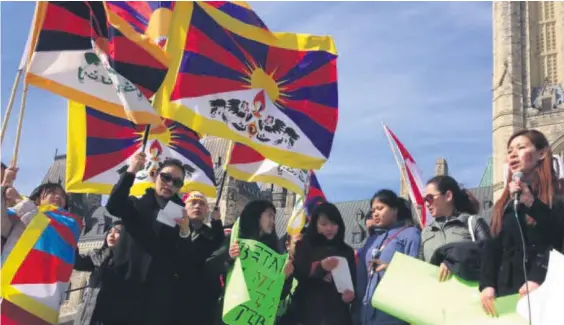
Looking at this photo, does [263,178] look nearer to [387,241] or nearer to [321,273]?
[321,273]

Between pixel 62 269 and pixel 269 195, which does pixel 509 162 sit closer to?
pixel 62 269

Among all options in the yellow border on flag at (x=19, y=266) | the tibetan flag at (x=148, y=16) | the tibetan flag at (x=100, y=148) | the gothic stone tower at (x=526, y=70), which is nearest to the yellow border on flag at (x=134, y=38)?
the tibetan flag at (x=100, y=148)

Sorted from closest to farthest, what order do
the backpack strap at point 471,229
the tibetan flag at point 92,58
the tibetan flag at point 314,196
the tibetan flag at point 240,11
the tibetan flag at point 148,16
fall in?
1. the backpack strap at point 471,229
2. the tibetan flag at point 92,58
3. the tibetan flag at point 240,11
4. the tibetan flag at point 148,16
5. the tibetan flag at point 314,196

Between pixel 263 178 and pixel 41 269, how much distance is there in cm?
359

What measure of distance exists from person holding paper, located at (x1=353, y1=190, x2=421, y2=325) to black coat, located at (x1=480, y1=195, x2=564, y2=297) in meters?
1.20

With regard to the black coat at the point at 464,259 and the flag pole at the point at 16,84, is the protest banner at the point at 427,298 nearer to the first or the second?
the black coat at the point at 464,259

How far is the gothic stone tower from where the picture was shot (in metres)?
43.4

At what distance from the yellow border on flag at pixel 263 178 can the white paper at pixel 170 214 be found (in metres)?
2.75

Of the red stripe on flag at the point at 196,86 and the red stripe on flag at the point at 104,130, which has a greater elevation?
the red stripe on flag at the point at 196,86

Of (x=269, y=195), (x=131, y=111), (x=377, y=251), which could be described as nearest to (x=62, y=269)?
(x=131, y=111)

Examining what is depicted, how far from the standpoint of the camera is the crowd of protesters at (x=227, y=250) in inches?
Answer: 201

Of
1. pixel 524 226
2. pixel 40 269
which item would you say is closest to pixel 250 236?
pixel 40 269

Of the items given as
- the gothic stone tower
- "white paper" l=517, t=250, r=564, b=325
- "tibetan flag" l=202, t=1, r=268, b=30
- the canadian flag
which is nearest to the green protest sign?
"white paper" l=517, t=250, r=564, b=325

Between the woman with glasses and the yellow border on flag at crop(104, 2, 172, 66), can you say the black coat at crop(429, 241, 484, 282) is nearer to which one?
the woman with glasses
